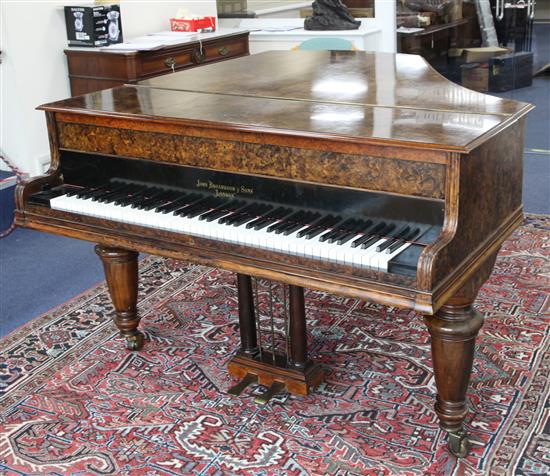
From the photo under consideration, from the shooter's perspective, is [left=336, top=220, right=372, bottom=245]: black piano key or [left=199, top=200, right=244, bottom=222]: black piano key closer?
[left=336, top=220, right=372, bottom=245]: black piano key

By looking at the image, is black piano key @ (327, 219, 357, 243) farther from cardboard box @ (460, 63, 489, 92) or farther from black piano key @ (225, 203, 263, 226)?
cardboard box @ (460, 63, 489, 92)

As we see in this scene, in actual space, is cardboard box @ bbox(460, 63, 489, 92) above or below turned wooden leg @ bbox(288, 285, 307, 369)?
above

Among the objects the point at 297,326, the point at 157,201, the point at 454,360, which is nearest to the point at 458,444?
the point at 454,360

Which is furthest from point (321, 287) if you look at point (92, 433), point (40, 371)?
point (40, 371)

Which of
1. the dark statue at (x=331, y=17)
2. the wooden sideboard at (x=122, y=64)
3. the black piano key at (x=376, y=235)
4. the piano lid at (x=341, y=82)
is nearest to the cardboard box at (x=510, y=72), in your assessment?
the dark statue at (x=331, y=17)

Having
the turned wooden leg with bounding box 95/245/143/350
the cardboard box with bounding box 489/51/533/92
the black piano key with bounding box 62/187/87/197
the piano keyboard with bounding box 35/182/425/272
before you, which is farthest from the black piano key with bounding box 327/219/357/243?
the cardboard box with bounding box 489/51/533/92

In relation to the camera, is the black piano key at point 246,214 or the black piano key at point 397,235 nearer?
the black piano key at point 397,235

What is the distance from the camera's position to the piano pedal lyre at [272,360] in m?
2.76

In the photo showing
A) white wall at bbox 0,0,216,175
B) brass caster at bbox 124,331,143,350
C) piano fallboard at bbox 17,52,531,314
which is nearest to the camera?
piano fallboard at bbox 17,52,531,314

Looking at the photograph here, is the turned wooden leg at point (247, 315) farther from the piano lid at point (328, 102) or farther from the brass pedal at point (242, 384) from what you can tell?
the piano lid at point (328, 102)

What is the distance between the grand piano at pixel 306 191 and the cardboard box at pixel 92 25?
2.01 metres

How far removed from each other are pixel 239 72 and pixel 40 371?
4.91 feet

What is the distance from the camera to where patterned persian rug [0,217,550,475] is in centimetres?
255

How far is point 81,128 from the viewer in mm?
2766
